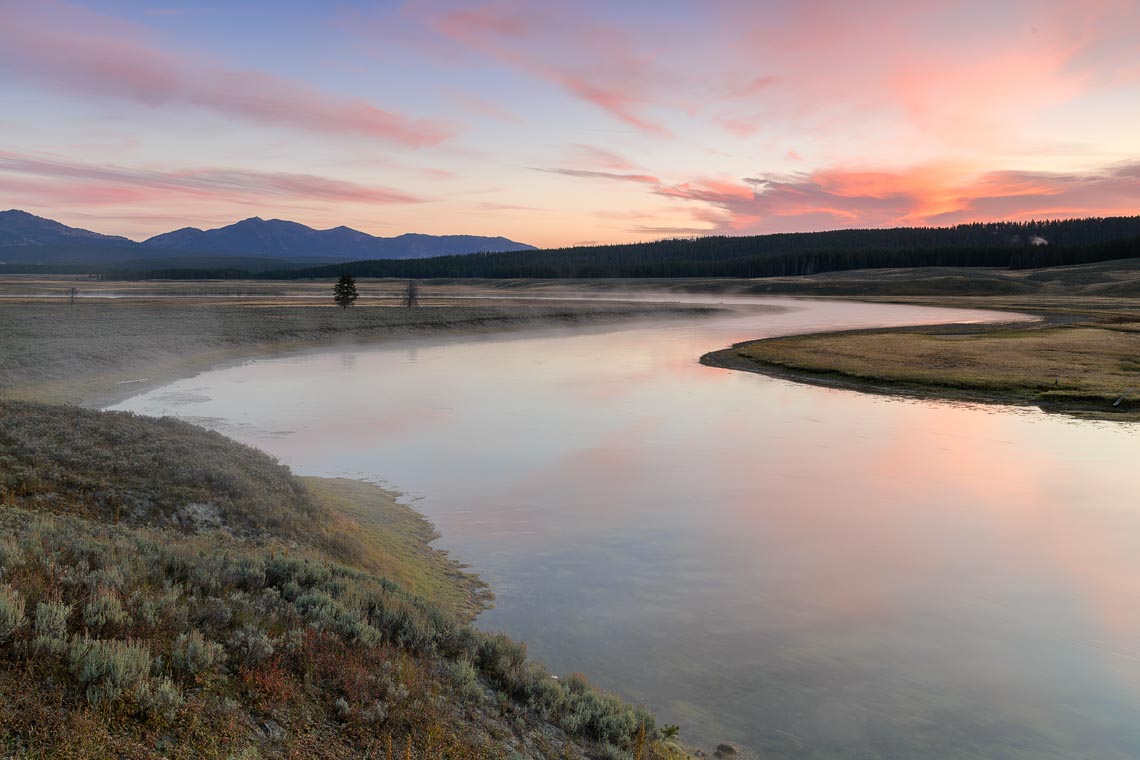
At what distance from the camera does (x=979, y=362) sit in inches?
1773

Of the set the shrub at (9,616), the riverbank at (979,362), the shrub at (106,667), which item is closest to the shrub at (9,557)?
the shrub at (9,616)

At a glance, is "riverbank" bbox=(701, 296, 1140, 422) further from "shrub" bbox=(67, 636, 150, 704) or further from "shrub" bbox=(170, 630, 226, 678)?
"shrub" bbox=(67, 636, 150, 704)

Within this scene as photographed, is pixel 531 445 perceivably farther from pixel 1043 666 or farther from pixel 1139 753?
pixel 1139 753

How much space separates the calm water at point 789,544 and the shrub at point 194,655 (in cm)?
577

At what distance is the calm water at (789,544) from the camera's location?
1027 cm

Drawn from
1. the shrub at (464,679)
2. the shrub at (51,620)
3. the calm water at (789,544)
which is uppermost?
the shrub at (51,620)

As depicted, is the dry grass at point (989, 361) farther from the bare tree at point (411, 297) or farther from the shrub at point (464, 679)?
the bare tree at point (411, 297)

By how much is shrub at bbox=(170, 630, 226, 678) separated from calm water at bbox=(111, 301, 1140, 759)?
5773 millimetres

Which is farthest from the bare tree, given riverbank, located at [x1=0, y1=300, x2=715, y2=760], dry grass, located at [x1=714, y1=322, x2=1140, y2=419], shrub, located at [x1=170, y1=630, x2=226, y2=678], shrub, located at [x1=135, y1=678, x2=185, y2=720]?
shrub, located at [x1=135, y1=678, x2=185, y2=720]

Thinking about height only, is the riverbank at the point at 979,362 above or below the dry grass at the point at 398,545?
above

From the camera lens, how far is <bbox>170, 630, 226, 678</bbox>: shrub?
21.2ft

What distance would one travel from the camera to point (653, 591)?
45.2ft

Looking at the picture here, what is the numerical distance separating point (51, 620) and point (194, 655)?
1219mm

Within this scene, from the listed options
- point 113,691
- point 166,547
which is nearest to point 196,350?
point 166,547
